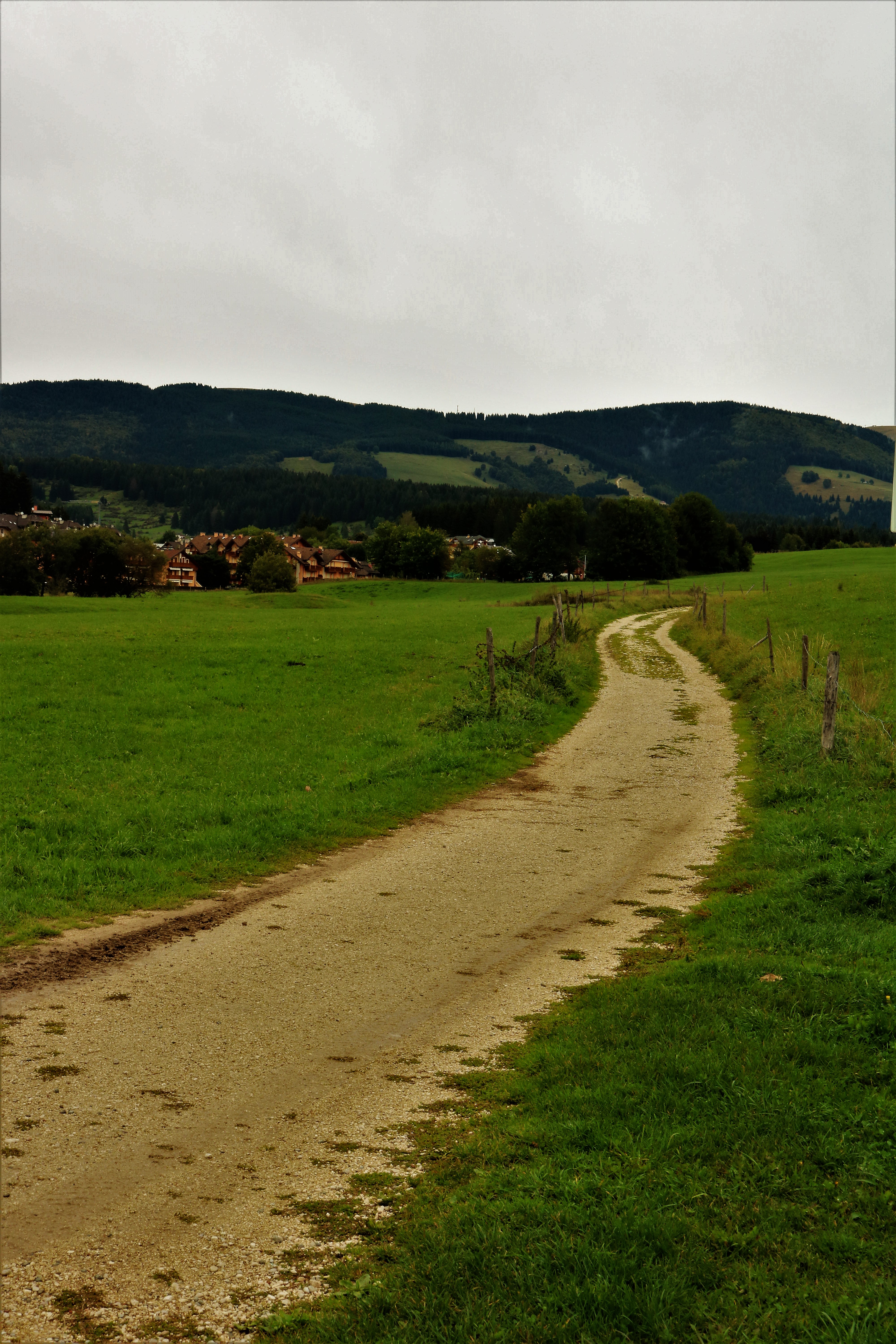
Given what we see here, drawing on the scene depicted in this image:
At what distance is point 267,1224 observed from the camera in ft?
17.8

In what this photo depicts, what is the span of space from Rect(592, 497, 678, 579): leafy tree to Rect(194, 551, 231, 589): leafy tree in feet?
191

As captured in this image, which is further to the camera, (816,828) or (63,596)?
(63,596)

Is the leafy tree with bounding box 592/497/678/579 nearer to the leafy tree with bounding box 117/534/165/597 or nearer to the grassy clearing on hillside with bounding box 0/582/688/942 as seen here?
the leafy tree with bounding box 117/534/165/597

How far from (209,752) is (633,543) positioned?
111515mm

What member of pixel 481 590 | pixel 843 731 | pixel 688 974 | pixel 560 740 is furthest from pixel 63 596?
pixel 688 974

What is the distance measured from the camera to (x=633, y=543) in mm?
127250

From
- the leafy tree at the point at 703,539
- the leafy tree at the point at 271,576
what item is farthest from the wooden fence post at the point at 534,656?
the leafy tree at the point at 703,539

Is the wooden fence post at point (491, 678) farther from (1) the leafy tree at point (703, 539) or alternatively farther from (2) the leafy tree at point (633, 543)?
(1) the leafy tree at point (703, 539)

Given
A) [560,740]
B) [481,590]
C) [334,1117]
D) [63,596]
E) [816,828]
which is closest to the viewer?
[334,1117]

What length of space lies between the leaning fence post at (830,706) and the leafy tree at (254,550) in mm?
119080

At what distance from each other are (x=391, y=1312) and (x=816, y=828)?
1139cm

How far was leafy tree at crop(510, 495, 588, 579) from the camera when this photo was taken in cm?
13175

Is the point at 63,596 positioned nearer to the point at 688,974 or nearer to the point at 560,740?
the point at 560,740

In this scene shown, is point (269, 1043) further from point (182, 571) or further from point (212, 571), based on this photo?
point (182, 571)
